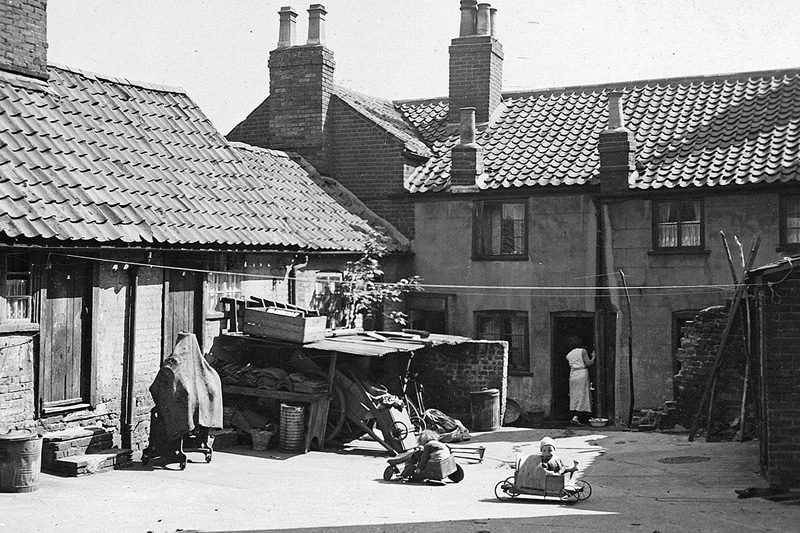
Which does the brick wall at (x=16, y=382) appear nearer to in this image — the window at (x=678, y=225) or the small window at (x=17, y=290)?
the small window at (x=17, y=290)

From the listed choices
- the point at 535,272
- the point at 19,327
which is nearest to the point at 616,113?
the point at 535,272

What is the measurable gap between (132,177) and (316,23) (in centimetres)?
988

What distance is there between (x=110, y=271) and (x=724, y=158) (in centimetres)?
1313

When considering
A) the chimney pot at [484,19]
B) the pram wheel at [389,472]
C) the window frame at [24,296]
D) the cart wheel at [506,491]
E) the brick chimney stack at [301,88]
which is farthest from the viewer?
the chimney pot at [484,19]

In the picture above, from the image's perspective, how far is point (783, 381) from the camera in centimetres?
1282

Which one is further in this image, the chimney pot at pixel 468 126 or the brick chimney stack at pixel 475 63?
the brick chimney stack at pixel 475 63

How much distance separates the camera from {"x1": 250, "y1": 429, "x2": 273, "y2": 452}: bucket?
1585 centimetres

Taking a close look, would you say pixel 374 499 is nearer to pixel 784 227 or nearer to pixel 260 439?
pixel 260 439

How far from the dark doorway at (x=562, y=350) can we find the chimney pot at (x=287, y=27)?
9.95 m

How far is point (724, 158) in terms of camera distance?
20234 mm

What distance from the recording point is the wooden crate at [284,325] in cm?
1598

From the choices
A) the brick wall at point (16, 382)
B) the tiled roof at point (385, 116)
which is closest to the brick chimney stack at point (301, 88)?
the tiled roof at point (385, 116)

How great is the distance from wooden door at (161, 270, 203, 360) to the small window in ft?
9.36

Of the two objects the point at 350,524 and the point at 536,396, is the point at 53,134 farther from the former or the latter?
the point at 536,396
